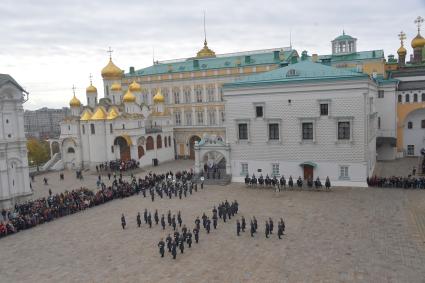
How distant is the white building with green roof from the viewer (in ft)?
85.7

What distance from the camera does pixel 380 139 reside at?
118ft

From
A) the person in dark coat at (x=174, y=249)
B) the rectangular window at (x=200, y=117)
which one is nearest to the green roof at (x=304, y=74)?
the rectangular window at (x=200, y=117)

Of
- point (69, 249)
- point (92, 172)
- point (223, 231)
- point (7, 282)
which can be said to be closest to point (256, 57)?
point (92, 172)

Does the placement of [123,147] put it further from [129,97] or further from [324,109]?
[324,109]

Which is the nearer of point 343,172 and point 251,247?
point 251,247

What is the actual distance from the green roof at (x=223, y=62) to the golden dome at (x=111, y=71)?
9.44 feet

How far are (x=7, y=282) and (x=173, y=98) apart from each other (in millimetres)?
34526

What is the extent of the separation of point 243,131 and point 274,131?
2400 millimetres

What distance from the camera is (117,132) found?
39062mm

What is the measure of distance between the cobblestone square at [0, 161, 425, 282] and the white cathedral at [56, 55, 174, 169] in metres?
16.3

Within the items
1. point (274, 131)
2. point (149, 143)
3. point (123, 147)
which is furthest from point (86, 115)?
point (274, 131)

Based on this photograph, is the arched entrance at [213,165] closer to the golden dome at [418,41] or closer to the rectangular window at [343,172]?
the rectangular window at [343,172]

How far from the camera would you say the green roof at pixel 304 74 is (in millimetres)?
26308

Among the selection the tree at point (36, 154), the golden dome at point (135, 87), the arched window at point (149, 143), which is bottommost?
the tree at point (36, 154)
